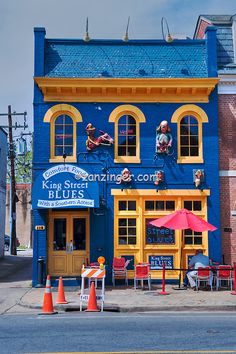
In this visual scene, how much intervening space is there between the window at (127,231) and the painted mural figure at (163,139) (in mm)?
2540

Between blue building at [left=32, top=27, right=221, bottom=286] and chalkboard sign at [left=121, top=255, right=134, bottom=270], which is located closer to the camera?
chalkboard sign at [left=121, top=255, right=134, bottom=270]

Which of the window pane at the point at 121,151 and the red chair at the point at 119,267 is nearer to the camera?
the red chair at the point at 119,267

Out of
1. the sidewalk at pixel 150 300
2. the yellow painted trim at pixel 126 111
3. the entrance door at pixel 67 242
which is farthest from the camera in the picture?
the yellow painted trim at pixel 126 111

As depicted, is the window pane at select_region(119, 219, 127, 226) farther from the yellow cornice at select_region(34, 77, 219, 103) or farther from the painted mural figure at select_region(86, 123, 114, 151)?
the yellow cornice at select_region(34, 77, 219, 103)

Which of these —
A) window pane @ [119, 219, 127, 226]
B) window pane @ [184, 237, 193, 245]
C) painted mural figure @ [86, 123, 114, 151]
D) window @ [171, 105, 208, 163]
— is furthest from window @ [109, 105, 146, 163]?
window pane @ [184, 237, 193, 245]

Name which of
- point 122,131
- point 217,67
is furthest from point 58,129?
point 217,67

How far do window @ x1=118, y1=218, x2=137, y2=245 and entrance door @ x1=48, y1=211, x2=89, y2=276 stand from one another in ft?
3.70

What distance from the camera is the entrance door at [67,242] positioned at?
60.8ft

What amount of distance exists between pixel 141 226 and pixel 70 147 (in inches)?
140

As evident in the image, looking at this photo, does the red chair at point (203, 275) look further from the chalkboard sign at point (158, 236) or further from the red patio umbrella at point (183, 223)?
the chalkboard sign at point (158, 236)

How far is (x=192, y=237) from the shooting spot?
18.5 metres

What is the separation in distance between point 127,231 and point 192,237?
2173 mm

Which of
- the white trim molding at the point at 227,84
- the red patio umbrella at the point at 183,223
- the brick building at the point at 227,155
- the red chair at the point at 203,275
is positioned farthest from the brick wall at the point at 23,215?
the red patio umbrella at the point at 183,223

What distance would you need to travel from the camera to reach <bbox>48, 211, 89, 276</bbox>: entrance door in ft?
60.8
